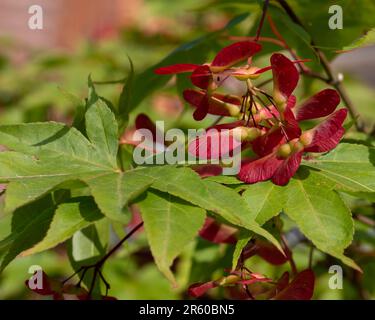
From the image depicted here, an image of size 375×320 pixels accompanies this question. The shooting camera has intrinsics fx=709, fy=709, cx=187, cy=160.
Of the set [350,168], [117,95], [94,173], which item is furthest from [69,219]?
[117,95]

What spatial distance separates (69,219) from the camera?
0.77m

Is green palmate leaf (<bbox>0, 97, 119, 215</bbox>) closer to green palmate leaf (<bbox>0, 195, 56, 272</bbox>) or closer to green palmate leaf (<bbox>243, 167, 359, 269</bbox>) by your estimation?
green palmate leaf (<bbox>0, 195, 56, 272</bbox>)

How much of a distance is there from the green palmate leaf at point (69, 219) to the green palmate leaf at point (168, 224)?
0.06 meters

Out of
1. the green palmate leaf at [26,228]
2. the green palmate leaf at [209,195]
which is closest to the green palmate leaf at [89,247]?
the green palmate leaf at [26,228]

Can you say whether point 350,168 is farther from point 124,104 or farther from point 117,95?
point 117,95

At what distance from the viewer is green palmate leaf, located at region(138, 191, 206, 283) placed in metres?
0.69

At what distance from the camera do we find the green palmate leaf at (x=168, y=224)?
687 millimetres

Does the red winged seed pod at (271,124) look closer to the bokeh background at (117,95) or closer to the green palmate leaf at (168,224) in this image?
the green palmate leaf at (168,224)

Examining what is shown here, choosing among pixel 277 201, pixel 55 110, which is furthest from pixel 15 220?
pixel 55 110

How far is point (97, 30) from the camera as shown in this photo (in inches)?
178

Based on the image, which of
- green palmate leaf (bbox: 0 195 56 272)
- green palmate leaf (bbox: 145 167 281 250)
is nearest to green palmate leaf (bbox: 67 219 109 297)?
green palmate leaf (bbox: 0 195 56 272)

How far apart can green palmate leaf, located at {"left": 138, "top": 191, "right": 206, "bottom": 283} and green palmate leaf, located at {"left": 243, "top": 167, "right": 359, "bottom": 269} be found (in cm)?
8

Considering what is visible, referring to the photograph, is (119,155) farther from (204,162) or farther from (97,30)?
(97,30)

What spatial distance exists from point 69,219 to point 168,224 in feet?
0.39
